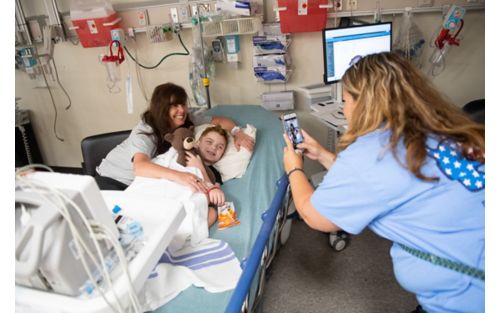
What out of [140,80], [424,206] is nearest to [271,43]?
[140,80]

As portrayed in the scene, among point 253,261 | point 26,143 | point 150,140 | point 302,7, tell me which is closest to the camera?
point 253,261

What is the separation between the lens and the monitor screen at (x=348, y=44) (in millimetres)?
2174

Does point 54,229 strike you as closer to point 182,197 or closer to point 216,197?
point 182,197

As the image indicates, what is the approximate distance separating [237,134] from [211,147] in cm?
26

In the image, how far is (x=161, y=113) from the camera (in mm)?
2066

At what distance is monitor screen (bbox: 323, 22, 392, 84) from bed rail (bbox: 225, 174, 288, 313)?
105 cm

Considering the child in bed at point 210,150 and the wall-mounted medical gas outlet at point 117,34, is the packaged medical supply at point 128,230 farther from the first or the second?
the wall-mounted medical gas outlet at point 117,34

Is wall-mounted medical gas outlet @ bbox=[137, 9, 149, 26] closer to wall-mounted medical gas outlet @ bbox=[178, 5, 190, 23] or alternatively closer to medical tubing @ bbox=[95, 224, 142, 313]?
wall-mounted medical gas outlet @ bbox=[178, 5, 190, 23]

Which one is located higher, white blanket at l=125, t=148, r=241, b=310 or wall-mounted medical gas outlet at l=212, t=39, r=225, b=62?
wall-mounted medical gas outlet at l=212, t=39, r=225, b=62

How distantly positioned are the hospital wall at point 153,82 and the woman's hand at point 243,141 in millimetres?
848

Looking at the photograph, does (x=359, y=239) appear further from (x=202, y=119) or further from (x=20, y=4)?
(x=20, y=4)

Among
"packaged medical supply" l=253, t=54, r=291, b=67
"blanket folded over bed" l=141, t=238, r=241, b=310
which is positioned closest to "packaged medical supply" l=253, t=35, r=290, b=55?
"packaged medical supply" l=253, t=54, r=291, b=67

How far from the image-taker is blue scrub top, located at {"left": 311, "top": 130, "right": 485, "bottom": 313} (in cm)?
93

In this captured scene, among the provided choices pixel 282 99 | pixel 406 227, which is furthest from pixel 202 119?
pixel 406 227
